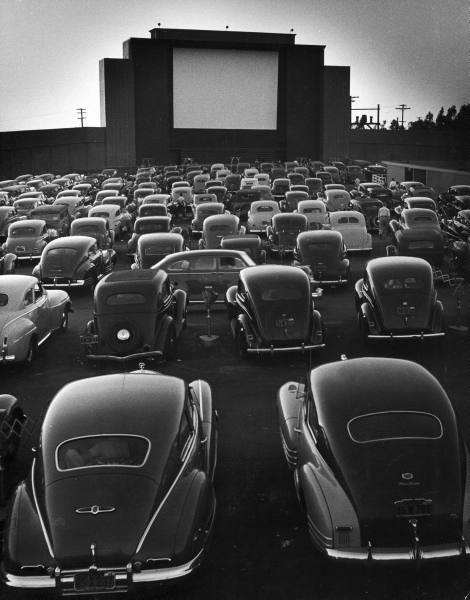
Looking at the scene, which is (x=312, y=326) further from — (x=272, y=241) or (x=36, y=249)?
(x=36, y=249)

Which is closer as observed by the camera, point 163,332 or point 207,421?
point 207,421

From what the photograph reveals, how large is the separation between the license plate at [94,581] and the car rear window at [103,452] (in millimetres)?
955

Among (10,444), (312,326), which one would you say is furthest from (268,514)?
(312,326)

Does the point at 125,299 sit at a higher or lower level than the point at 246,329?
higher

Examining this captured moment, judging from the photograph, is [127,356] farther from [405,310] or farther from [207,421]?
[405,310]

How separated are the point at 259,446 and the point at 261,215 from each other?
20.1 m

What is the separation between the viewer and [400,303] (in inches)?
535

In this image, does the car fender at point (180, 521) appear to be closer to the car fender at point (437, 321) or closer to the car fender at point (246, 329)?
the car fender at point (246, 329)

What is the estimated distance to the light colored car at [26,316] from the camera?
12758 mm

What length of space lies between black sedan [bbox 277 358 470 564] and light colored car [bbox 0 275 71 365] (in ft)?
20.9

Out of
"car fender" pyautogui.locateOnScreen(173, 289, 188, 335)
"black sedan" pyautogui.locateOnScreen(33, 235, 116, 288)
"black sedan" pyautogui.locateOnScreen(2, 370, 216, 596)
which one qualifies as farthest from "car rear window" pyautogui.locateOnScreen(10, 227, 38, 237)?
"black sedan" pyautogui.locateOnScreen(2, 370, 216, 596)

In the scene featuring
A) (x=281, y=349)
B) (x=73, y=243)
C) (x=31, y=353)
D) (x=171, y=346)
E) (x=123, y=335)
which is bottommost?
(x=31, y=353)

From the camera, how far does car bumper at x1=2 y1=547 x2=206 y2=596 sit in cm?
601

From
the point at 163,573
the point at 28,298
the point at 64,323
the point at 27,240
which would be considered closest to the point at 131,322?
the point at 28,298
